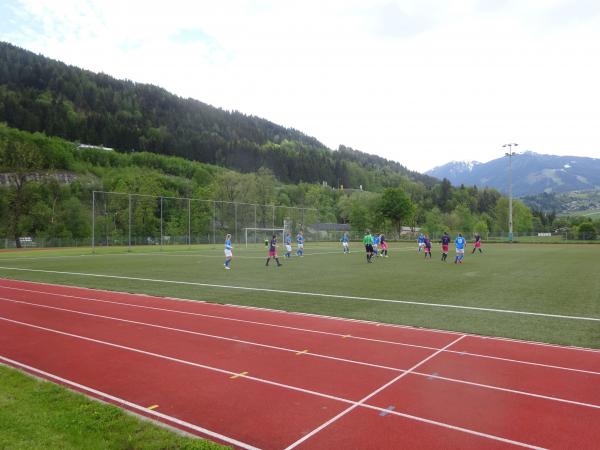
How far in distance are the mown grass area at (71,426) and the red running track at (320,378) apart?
1.16 ft

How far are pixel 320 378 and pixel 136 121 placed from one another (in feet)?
508

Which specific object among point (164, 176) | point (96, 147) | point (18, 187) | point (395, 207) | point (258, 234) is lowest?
point (258, 234)

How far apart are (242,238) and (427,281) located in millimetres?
47497

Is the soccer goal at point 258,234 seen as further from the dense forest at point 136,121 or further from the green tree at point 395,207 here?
the dense forest at point 136,121

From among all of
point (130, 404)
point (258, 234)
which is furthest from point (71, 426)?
point (258, 234)

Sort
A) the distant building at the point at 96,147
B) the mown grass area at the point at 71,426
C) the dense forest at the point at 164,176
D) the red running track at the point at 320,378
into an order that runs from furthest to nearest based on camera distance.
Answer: the distant building at the point at 96,147
the dense forest at the point at 164,176
the red running track at the point at 320,378
the mown grass area at the point at 71,426

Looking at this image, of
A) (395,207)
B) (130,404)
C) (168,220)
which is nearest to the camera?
(130,404)

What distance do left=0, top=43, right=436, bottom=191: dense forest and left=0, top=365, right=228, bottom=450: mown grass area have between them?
133984 mm

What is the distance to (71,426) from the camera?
4.97 metres

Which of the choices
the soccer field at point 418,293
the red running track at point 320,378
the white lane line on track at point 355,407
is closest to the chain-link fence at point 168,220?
the soccer field at point 418,293

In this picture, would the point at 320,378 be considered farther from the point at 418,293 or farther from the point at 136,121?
the point at 136,121

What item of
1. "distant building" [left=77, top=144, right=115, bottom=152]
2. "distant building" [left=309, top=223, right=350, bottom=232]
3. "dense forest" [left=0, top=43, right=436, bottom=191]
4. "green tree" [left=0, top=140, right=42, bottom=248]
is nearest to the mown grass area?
"green tree" [left=0, top=140, right=42, bottom=248]

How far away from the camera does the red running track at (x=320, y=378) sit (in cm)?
492

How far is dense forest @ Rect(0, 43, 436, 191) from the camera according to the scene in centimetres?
12838
